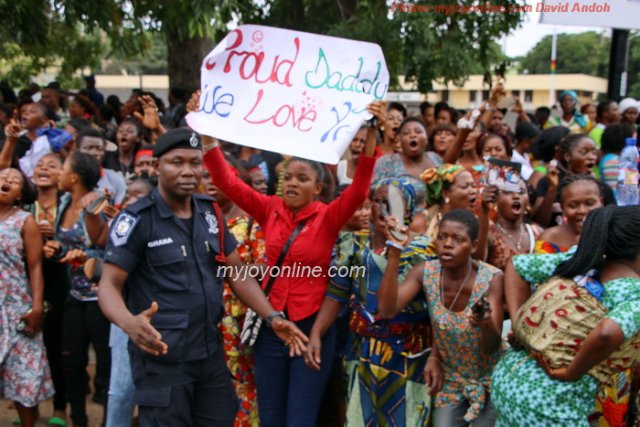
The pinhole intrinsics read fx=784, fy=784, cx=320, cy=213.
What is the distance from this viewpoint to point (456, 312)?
4.28 metres

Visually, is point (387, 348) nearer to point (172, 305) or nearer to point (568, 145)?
point (172, 305)

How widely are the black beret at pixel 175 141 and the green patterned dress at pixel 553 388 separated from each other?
195 cm

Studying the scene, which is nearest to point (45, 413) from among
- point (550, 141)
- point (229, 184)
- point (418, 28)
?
point (229, 184)

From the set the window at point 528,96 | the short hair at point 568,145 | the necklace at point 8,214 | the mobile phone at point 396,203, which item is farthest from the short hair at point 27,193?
the window at point 528,96

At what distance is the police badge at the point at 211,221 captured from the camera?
13.8ft


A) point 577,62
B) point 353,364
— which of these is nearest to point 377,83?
point 353,364

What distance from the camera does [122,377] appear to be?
4852mm

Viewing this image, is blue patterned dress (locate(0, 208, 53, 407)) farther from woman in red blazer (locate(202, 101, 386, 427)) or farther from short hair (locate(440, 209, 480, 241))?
short hair (locate(440, 209, 480, 241))

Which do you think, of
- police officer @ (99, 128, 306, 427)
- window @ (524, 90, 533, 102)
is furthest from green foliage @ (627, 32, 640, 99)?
police officer @ (99, 128, 306, 427)

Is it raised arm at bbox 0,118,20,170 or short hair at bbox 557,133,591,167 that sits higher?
short hair at bbox 557,133,591,167

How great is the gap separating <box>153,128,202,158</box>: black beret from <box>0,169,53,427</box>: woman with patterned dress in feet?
5.76

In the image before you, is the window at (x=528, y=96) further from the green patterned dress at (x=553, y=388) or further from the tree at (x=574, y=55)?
the green patterned dress at (x=553, y=388)

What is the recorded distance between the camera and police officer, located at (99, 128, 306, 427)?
3.87 m

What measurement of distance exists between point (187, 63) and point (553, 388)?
961cm
